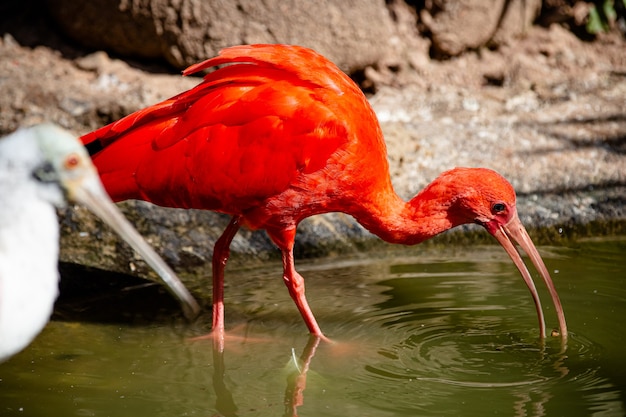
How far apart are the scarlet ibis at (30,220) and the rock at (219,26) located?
4.20m

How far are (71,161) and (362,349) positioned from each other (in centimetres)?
187

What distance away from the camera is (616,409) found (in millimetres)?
3609

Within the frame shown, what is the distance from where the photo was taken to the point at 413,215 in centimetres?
455

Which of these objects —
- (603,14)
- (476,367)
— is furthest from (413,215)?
(603,14)

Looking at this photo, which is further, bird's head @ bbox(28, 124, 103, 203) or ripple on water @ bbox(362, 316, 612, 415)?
ripple on water @ bbox(362, 316, 612, 415)

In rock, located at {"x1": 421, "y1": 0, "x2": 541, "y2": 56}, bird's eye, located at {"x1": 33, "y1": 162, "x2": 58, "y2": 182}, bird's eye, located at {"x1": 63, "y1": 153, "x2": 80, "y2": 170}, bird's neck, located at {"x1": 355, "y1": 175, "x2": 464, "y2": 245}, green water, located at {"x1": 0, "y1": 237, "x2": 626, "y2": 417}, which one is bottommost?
green water, located at {"x1": 0, "y1": 237, "x2": 626, "y2": 417}

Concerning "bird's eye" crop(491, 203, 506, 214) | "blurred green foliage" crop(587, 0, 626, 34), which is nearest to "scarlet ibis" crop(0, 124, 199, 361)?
"bird's eye" crop(491, 203, 506, 214)

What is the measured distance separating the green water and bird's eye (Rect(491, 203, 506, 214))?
531 millimetres

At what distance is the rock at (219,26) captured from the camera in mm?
6926

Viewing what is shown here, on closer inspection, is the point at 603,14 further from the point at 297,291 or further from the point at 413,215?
the point at 297,291

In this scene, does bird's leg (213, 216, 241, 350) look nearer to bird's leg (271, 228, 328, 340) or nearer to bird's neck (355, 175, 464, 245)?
bird's leg (271, 228, 328, 340)

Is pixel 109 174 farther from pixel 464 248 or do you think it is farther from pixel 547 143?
pixel 547 143

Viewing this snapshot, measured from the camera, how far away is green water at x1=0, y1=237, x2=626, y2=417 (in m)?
3.76

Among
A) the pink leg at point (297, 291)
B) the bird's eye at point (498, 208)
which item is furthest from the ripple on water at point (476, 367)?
the bird's eye at point (498, 208)
